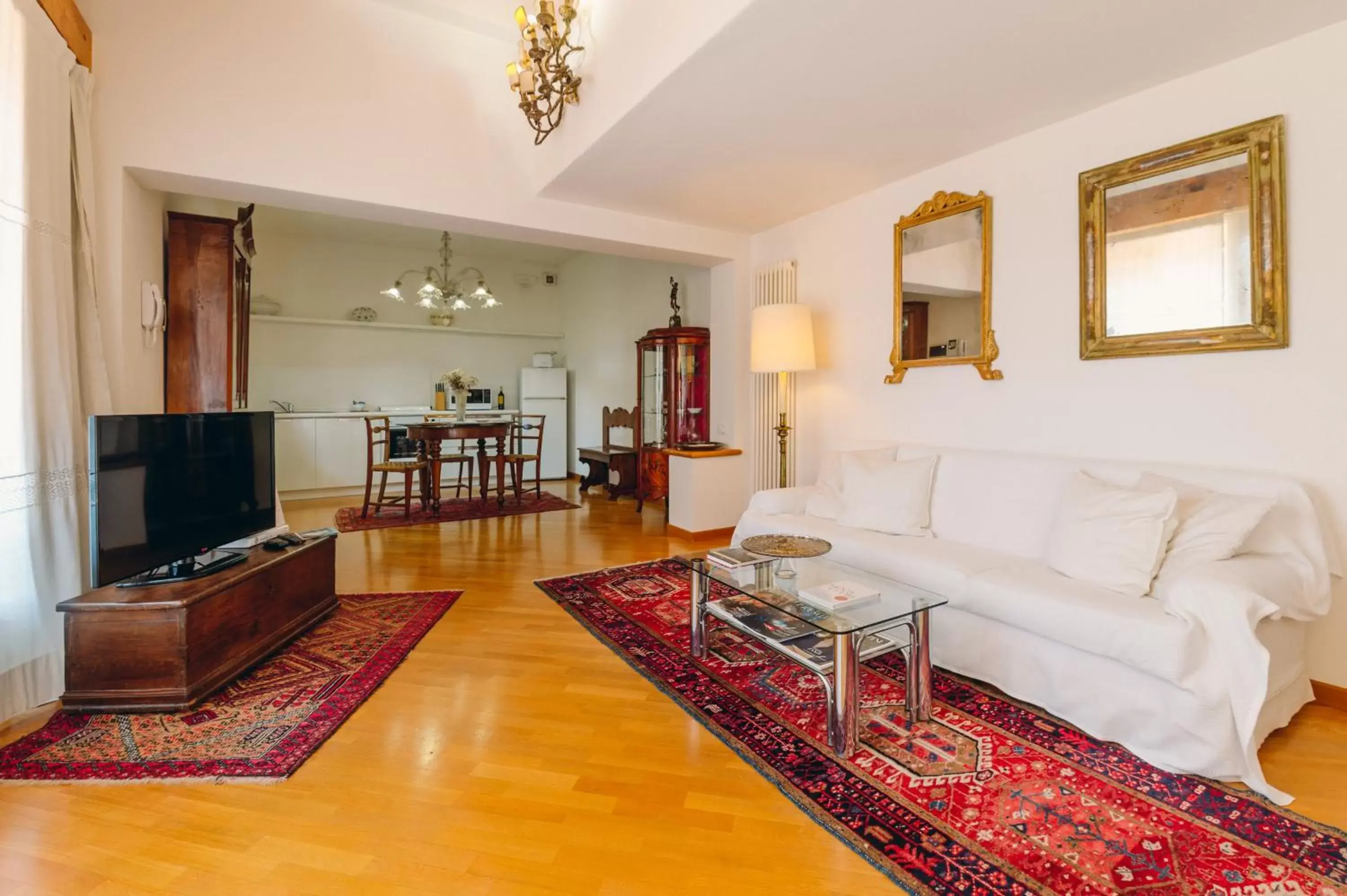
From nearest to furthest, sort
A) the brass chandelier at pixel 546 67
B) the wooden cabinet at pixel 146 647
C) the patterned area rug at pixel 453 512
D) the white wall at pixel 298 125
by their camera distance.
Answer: the wooden cabinet at pixel 146 647
the white wall at pixel 298 125
the brass chandelier at pixel 546 67
the patterned area rug at pixel 453 512

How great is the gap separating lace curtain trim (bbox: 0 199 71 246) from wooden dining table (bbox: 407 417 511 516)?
11.0 feet

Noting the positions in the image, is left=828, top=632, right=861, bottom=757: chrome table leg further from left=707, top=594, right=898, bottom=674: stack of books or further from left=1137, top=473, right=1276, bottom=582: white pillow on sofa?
left=1137, top=473, right=1276, bottom=582: white pillow on sofa

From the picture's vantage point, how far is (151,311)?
2902 millimetres

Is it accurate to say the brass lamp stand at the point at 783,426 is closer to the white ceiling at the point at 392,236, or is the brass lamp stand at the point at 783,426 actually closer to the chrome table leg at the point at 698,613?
the chrome table leg at the point at 698,613

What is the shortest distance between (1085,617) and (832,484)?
167cm

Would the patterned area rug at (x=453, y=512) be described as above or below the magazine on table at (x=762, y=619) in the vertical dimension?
above

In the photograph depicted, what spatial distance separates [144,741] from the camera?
1931 mm

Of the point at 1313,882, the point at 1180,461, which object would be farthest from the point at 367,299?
the point at 1313,882

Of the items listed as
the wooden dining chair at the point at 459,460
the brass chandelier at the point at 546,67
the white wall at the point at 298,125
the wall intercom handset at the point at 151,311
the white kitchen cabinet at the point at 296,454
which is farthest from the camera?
the white kitchen cabinet at the point at 296,454

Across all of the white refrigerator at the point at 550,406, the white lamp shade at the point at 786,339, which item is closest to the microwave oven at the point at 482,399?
the white refrigerator at the point at 550,406

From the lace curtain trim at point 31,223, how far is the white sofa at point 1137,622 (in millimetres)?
3431

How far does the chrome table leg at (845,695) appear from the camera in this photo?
183 cm

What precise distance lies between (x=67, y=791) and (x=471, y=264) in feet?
24.3

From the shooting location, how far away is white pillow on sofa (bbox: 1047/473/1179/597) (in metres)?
2.09
